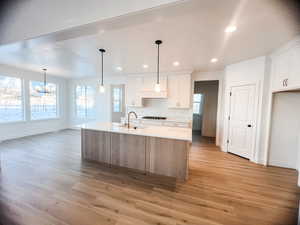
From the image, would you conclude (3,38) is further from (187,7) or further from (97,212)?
(97,212)

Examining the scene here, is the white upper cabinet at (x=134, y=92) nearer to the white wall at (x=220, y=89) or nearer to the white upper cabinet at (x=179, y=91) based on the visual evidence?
the white upper cabinet at (x=179, y=91)

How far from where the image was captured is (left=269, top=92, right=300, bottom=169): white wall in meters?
3.10

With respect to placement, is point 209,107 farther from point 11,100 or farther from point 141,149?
point 11,100

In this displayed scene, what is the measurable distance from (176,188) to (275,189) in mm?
1712

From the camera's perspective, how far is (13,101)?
5.07m

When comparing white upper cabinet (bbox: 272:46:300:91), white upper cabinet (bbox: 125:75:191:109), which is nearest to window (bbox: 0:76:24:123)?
white upper cabinet (bbox: 125:75:191:109)

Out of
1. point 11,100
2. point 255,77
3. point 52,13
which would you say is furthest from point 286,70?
point 11,100

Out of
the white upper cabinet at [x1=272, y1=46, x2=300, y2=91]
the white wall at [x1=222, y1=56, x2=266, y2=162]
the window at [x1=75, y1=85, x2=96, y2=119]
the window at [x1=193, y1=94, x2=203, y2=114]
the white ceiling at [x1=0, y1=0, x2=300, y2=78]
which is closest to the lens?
the white ceiling at [x1=0, y1=0, x2=300, y2=78]

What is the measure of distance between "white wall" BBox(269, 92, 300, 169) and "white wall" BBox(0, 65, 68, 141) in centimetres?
814

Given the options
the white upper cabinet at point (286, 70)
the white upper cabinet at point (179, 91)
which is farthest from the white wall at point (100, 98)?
the white upper cabinet at point (286, 70)

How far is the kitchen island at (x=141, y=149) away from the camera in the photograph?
263 cm

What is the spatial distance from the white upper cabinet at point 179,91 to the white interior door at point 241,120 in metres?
1.36

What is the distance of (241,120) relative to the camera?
3.85 m

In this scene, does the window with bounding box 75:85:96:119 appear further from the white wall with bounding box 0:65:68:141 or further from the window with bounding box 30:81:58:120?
the window with bounding box 30:81:58:120
